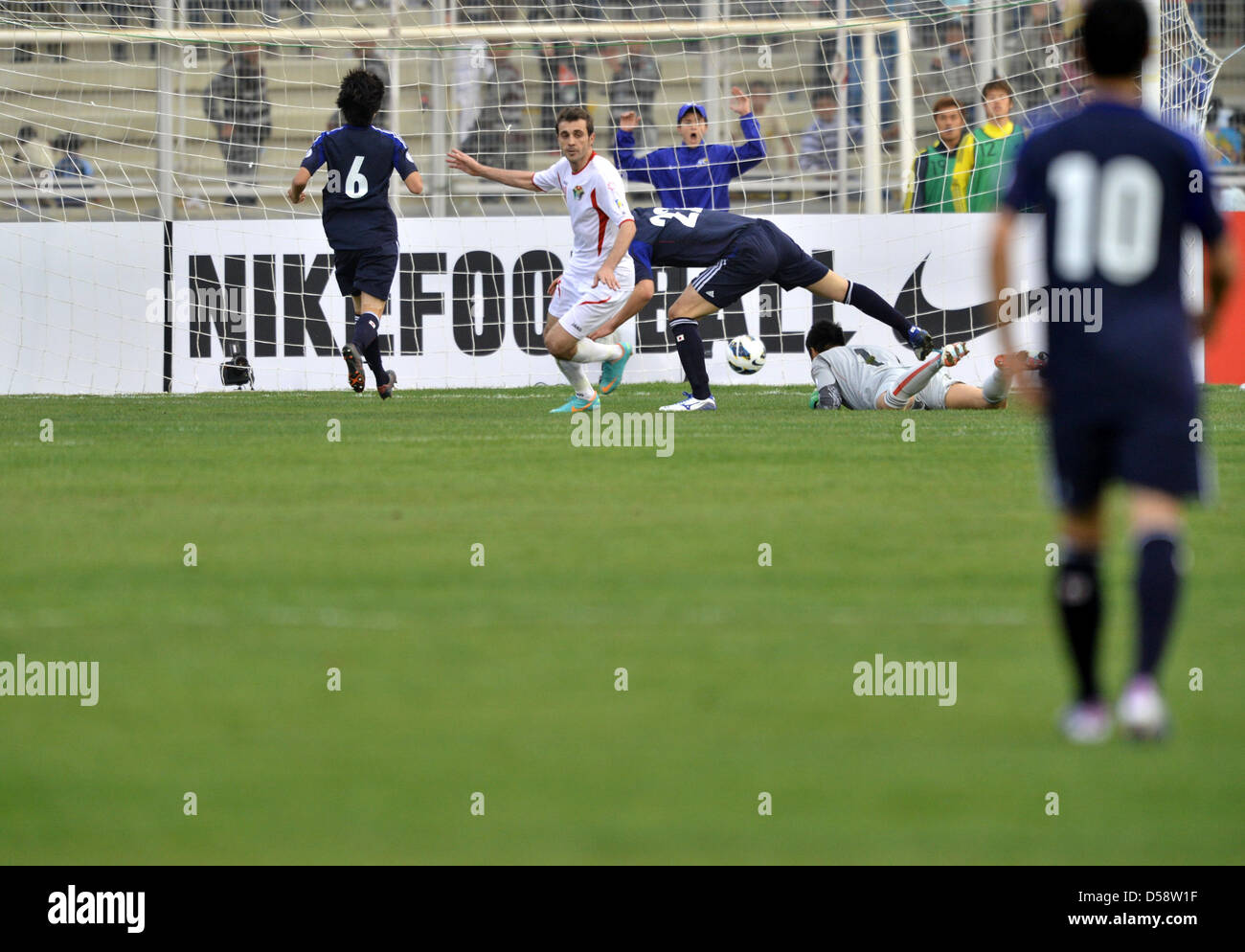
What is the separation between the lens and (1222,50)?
64.8 ft

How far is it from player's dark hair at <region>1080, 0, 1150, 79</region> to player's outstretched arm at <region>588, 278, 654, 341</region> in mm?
8949

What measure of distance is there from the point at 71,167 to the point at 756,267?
25.6ft

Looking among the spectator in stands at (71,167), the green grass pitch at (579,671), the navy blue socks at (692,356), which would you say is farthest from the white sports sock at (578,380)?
the spectator in stands at (71,167)

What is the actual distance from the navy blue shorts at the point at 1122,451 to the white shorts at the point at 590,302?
8154mm

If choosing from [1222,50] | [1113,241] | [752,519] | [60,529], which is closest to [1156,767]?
[1113,241]

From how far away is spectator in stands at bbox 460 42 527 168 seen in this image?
1788 centimetres

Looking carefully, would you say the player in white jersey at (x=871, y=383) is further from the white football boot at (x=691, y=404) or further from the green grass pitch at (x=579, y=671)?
the green grass pitch at (x=579, y=671)

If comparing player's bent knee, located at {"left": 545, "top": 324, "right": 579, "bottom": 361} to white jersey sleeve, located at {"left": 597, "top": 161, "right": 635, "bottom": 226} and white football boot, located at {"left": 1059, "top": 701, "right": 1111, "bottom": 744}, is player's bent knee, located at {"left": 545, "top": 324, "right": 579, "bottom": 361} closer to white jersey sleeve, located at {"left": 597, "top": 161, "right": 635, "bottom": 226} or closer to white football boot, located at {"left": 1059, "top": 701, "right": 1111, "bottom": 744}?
white jersey sleeve, located at {"left": 597, "top": 161, "right": 635, "bottom": 226}

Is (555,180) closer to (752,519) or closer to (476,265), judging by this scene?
(476,265)

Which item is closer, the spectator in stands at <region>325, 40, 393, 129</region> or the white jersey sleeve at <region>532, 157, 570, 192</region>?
the white jersey sleeve at <region>532, 157, 570, 192</region>

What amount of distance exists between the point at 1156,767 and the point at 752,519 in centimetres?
354

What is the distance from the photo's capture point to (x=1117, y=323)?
4398mm

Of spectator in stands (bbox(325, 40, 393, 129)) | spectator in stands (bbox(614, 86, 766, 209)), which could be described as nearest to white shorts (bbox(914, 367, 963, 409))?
spectator in stands (bbox(614, 86, 766, 209))

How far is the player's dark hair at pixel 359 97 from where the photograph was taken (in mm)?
13867
